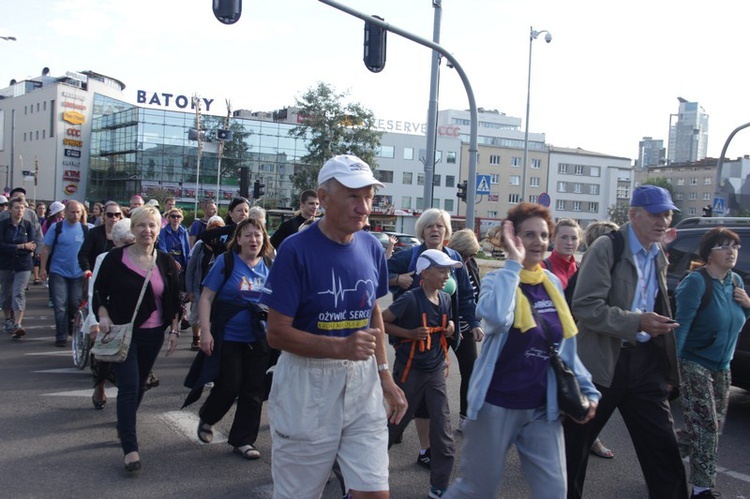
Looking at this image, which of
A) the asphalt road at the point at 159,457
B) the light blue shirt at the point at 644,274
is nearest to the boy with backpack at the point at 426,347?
the asphalt road at the point at 159,457

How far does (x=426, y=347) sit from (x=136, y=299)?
221cm

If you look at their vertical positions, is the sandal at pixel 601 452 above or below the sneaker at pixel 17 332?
above

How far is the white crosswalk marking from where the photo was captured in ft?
18.8

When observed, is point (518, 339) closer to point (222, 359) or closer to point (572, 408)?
point (572, 408)

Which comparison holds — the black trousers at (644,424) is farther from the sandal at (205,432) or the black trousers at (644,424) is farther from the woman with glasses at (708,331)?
the sandal at (205,432)

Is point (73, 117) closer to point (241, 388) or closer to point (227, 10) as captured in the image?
point (227, 10)

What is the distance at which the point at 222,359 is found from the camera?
209 inches

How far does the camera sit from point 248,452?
524cm

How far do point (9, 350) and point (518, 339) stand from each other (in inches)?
313

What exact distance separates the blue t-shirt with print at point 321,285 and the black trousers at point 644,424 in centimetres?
164

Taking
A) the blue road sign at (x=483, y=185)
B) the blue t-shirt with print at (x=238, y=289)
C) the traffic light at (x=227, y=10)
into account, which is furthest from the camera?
the blue road sign at (x=483, y=185)

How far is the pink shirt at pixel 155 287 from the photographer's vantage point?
5.24 m

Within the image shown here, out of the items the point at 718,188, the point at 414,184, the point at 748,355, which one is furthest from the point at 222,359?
the point at 414,184

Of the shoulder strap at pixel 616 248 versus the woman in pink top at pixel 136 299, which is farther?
the woman in pink top at pixel 136 299
